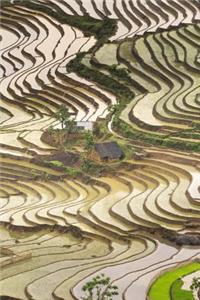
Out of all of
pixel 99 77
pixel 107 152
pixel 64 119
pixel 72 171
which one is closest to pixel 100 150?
pixel 107 152

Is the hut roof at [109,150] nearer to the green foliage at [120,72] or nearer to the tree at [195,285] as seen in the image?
the green foliage at [120,72]

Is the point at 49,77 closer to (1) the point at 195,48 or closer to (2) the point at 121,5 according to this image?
(1) the point at 195,48

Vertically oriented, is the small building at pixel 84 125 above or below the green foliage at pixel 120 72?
below

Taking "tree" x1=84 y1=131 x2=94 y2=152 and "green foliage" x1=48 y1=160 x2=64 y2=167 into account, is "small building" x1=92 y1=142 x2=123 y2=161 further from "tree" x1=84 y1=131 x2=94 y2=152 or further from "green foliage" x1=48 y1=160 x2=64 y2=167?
"green foliage" x1=48 y1=160 x2=64 y2=167

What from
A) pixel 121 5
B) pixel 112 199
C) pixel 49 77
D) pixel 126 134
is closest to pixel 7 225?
pixel 112 199

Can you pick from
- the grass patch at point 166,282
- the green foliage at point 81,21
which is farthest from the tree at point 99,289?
the green foliage at point 81,21

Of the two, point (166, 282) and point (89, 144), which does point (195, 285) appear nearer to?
point (166, 282)
